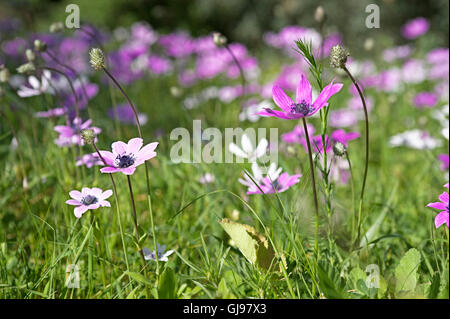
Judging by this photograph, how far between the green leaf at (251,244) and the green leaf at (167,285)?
126mm

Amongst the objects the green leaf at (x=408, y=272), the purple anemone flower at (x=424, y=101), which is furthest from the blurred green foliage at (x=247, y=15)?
the green leaf at (x=408, y=272)

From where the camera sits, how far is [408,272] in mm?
745

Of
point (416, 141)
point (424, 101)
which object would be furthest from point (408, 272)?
point (424, 101)

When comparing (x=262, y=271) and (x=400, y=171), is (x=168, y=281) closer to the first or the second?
(x=262, y=271)

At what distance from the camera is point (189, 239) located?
103 centimetres

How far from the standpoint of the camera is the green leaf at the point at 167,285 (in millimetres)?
740

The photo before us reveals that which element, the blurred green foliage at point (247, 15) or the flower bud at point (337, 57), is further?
the blurred green foliage at point (247, 15)

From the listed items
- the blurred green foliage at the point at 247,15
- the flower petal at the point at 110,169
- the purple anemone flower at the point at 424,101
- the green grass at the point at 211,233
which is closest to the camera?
the flower petal at the point at 110,169

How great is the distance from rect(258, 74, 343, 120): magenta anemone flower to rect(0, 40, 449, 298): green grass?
0.15 meters

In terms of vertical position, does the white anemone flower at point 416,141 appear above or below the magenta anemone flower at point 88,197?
above

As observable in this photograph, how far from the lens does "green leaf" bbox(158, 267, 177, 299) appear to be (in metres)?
0.74

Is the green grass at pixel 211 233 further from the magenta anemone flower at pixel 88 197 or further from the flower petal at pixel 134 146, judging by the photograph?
the flower petal at pixel 134 146
